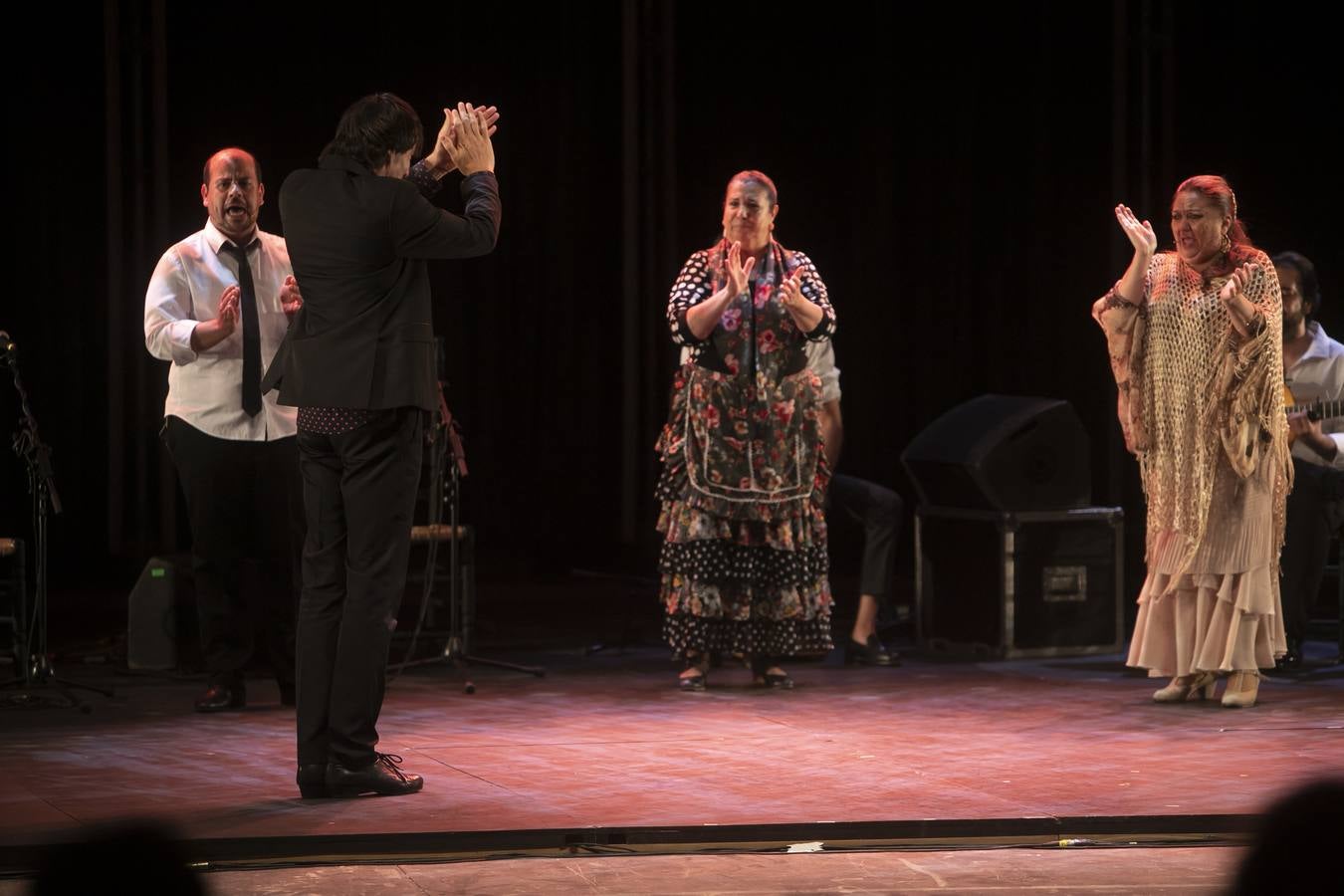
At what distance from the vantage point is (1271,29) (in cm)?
870

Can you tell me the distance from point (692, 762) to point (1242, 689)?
192cm

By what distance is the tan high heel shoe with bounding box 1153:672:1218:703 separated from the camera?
19.5ft

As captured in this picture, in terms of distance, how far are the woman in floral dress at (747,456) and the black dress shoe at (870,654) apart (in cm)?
59

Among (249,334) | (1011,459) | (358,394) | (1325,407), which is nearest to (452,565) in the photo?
(249,334)

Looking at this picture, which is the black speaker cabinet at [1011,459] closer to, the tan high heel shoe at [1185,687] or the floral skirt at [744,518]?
the floral skirt at [744,518]

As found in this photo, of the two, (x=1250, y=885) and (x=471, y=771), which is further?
(x=471, y=771)

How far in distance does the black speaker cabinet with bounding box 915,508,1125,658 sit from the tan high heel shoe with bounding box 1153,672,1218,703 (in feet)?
3.36

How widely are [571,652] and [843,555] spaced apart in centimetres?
273

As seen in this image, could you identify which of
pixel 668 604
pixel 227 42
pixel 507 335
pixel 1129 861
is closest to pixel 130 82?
pixel 227 42

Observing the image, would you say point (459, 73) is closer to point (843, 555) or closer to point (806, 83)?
point (806, 83)

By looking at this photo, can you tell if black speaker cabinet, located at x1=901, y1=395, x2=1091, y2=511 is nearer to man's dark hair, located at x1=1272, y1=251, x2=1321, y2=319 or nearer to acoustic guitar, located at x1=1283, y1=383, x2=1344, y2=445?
acoustic guitar, located at x1=1283, y1=383, x2=1344, y2=445

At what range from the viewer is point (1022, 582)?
6.98m

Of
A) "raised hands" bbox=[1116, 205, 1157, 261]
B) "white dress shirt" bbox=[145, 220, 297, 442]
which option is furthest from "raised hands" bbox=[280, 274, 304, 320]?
"raised hands" bbox=[1116, 205, 1157, 261]

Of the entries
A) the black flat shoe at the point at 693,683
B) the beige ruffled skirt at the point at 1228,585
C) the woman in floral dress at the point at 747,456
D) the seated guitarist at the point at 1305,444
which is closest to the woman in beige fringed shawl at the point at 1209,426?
the beige ruffled skirt at the point at 1228,585
